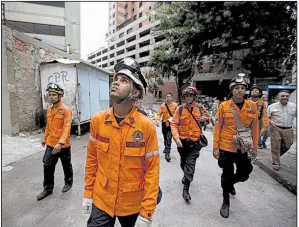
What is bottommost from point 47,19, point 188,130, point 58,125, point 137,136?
point 188,130

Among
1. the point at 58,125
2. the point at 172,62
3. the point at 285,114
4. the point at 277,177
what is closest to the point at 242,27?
the point at 172,62

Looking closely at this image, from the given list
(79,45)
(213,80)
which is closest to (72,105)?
(213,80)

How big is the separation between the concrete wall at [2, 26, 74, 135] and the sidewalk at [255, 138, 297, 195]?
798cm

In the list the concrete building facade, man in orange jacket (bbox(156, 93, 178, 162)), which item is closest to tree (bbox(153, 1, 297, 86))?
man in orange jacket (bbox(156, 93, 178, 162))

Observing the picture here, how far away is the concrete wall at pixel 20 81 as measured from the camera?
22.4 ft

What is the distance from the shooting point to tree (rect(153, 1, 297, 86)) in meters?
11.6

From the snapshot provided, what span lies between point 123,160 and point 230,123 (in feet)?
6.83

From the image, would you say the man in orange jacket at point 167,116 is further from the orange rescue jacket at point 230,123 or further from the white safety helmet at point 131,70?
the white safety helmet at point 131,70

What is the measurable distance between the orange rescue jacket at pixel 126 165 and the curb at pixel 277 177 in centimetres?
368

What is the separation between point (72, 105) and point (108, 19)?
65892 mm

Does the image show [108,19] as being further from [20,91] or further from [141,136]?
[141,136]

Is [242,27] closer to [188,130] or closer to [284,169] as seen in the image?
[284,169]

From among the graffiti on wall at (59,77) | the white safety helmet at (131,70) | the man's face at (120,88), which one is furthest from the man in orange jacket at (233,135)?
the graffiti on wall at (59,77)

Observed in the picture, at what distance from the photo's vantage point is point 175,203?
3.28 m
